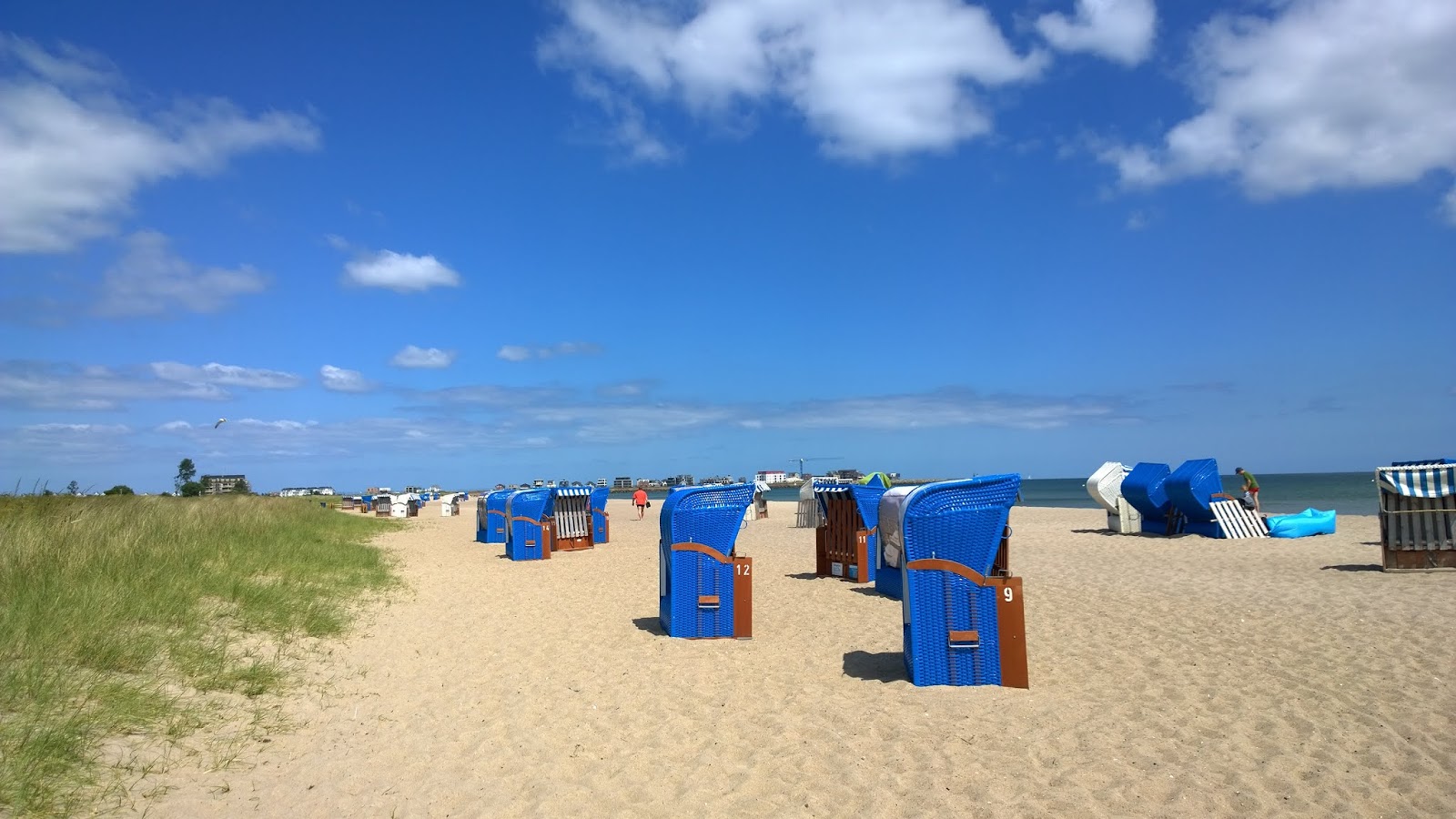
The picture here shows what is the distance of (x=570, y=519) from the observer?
21.8m

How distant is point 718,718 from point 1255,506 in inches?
746

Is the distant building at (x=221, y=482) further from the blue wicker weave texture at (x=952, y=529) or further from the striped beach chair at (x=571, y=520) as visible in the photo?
the blue wicker weave texture at (x=952, y=529)

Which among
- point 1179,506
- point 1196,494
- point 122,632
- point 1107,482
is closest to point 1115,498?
point 1107,482

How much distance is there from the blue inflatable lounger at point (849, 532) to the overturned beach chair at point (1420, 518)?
7.32 metres

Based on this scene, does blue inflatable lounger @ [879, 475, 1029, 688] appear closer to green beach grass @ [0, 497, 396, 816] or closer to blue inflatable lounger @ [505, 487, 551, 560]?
green beach grass @ [0, 497, 396, 816]

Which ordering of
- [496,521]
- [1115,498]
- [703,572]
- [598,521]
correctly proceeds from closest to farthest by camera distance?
[703,572], [1115,498], [598,521], [496,521]

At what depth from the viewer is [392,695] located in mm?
7156

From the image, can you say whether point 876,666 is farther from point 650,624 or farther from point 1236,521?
point 1236,521

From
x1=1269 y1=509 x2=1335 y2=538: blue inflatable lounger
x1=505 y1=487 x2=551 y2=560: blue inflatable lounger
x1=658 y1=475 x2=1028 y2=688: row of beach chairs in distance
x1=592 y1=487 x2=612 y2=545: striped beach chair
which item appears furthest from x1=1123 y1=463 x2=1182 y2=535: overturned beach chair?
x1=658 y1=475 x2=1028 y2=688: row of beach chairs in distance

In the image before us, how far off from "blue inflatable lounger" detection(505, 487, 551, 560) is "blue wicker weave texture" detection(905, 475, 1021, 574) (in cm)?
1403

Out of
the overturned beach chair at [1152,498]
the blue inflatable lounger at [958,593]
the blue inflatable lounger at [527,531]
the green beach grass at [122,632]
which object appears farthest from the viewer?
the overturned beach chair at [1152,498]

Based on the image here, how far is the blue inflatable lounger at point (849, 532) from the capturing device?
533 inches

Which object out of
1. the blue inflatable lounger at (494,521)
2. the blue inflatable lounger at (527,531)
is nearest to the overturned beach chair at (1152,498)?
the blue inflatable lounger at (527,531)

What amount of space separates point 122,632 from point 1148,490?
2067cm
